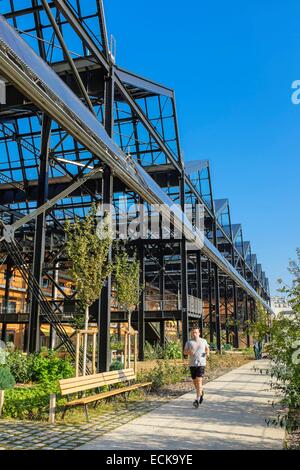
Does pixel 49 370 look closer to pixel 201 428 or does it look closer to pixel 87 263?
pixel 87 263

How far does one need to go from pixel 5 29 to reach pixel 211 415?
838 cm

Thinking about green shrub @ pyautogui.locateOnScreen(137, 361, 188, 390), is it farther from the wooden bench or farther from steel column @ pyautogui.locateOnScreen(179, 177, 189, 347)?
steel column @ pyautogui.locateOnScreen(179, 177, 189, 347)

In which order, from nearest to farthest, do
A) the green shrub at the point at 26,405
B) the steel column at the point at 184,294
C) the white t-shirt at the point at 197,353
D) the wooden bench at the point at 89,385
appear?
the wooden bench at the point at 89,385, the green shrub at the point at 26,405, the white t-shirt at the point at 197,353, the steel column at the point at 184,294

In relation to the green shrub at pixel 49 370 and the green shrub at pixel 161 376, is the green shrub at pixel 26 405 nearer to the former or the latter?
the green shrub at pixel 49 370

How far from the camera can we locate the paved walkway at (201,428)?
5.60m

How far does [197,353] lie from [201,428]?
8.34 ft

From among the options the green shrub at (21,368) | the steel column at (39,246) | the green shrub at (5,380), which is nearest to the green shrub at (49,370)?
the green shrub at (21,368)

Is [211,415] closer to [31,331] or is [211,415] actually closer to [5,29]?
[31,331]

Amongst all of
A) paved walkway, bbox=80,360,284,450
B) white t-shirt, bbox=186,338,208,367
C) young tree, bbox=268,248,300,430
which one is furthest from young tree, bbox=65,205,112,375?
young tree, bbox=268,248,300,430

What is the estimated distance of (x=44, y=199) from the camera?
534 inches

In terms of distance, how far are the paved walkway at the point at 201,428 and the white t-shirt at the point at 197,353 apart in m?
0.86

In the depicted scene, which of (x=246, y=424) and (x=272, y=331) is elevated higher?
(x=272, y=331)

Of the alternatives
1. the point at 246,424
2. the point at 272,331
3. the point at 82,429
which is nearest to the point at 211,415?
the point at 246,424

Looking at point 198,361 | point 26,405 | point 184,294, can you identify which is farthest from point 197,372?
point 184,294
